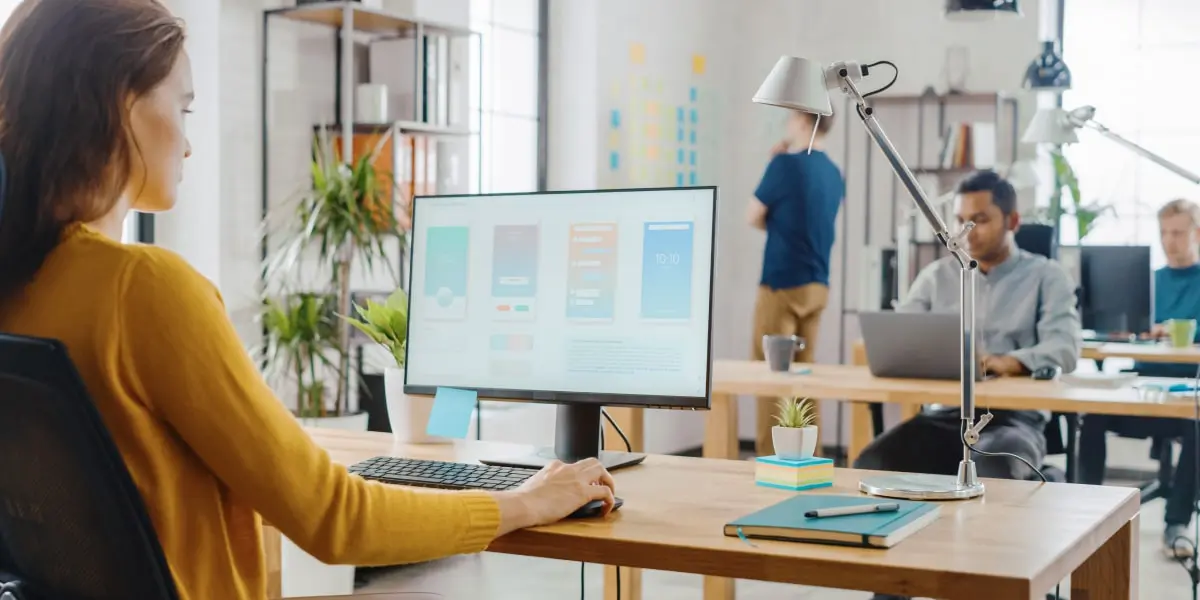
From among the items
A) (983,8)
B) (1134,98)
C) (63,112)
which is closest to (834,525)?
(63,112)

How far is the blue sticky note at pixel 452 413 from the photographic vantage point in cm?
208

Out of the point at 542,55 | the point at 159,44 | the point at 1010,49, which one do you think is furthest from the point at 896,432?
the point at 1010,49

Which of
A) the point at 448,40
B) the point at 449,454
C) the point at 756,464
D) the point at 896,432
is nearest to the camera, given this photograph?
the point at 756,464

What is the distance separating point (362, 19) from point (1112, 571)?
305 cm

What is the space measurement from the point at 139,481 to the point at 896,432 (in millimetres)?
2377

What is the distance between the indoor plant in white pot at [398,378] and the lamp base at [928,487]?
806 millimetres

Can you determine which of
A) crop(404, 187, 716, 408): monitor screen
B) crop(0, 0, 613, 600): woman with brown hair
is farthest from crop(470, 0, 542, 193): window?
crop(0, 0, 613, 600): woman with brown hair

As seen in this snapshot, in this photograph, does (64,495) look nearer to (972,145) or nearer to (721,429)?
(721,429)

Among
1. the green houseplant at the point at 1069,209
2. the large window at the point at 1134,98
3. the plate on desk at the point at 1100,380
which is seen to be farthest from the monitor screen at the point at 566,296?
the large window at the point at 1134,98

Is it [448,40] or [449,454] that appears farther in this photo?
[448,40]

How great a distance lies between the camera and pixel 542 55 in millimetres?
5797

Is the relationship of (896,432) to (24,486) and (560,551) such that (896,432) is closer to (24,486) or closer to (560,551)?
(560,551)

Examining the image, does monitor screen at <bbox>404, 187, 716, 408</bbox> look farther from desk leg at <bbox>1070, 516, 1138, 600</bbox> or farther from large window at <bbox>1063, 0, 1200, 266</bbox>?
large window at <bbox>1063, 0, 1200, 266</bbox>

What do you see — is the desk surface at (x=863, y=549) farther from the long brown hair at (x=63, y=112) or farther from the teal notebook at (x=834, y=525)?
the long brown hair at (x=63, y=112)
